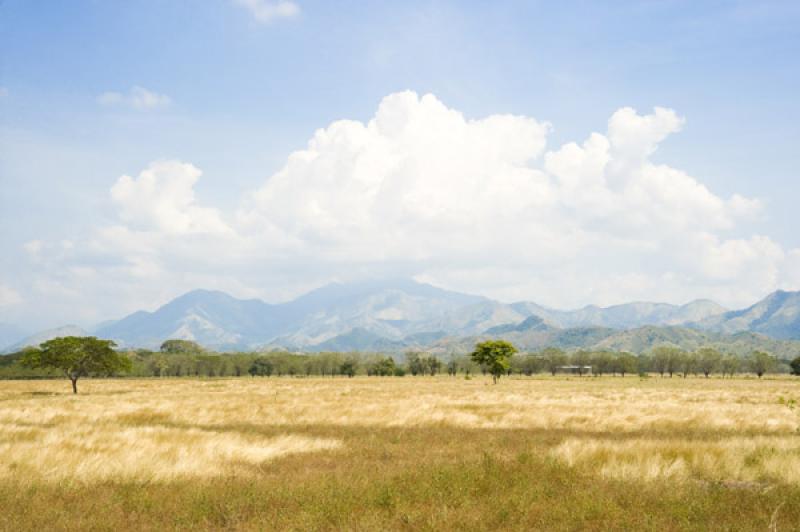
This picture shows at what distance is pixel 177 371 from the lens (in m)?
172

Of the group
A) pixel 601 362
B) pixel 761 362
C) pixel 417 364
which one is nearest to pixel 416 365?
pixel 417 364

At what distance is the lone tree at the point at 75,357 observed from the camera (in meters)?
59.9

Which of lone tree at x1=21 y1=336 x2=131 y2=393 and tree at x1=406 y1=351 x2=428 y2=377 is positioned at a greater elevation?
lone tree at x1=21 y1=336 x2=131 y2=393

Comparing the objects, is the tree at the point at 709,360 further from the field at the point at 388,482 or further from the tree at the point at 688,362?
the field at the point at 388,482

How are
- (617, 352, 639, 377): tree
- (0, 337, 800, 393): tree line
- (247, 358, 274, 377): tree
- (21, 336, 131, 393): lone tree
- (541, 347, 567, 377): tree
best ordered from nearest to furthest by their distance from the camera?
(21, 336, 131, 393): lone tree, (0, 337, 800, 393): tree line, (617, 352, 639, 377): tree, (247, 358, 274, 377): tree, (541, 347, 567, 377): tree

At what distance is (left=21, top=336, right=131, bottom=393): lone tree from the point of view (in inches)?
2359

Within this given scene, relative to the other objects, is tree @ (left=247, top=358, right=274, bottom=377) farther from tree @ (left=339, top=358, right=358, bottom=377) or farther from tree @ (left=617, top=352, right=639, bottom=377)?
tree @ (left=617, top=352, right=639, bottom=377)

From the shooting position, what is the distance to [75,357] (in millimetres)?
61375

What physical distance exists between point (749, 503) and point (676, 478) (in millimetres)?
2037

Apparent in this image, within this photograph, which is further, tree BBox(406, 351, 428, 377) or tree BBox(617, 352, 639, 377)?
tree BBox(406, 351, 428, 377)

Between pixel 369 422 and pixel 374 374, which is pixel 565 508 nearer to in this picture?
pixel 369 422

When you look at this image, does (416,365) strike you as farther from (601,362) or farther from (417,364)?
(601,362)

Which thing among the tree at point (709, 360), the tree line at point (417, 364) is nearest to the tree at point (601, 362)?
the tree line at point (417, 364)

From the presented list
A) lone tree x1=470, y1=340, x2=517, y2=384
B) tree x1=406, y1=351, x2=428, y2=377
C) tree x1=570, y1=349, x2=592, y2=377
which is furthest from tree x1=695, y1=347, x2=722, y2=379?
lone tree x1=470, y1=340, x2=517, y2=384
